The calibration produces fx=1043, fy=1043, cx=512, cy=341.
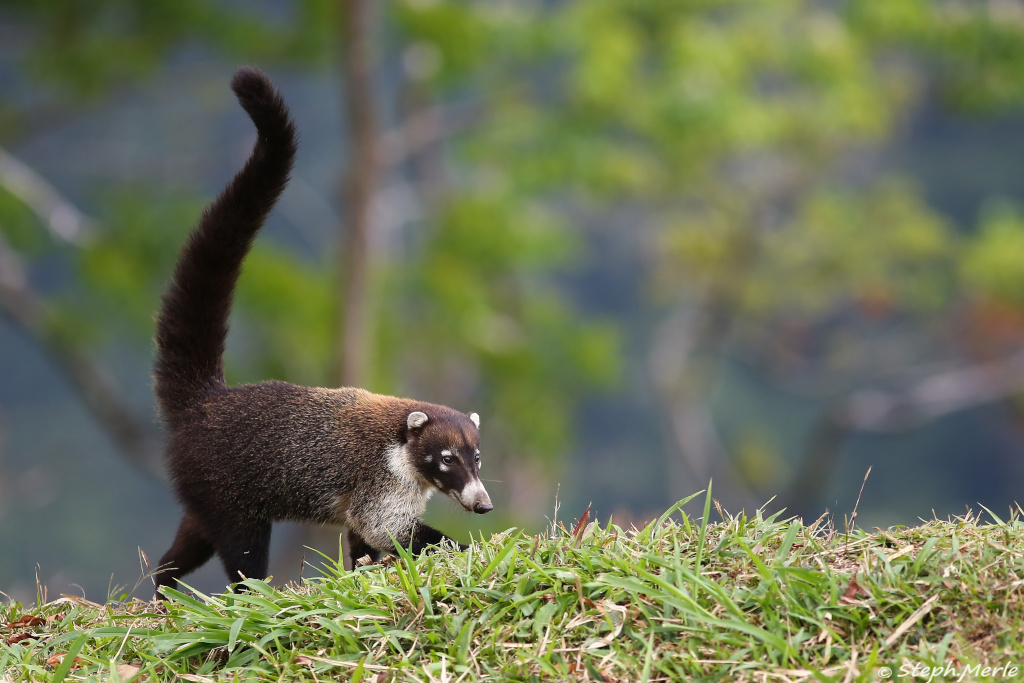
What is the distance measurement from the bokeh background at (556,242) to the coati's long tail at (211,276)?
3.34 metres

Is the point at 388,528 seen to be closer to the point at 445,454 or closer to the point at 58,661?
the point at 445,454

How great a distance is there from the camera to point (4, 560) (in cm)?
1984

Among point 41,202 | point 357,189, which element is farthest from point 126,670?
point 41,202

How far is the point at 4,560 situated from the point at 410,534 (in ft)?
62.5

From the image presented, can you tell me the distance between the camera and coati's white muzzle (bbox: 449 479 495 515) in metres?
3.59

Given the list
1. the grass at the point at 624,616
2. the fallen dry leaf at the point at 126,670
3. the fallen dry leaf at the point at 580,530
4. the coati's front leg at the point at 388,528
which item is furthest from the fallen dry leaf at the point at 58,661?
the fallen dry leaf at the point at 580,530

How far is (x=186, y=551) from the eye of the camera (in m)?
3.96

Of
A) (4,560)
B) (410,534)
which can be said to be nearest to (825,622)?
(410,534)

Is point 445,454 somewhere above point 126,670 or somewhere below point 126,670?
above

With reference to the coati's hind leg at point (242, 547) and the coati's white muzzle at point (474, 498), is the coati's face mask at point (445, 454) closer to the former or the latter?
the coati's white muzzle at point (474, 498)

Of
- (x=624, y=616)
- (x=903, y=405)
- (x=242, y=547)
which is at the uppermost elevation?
(x=624, y=616)

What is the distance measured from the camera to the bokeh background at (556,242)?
40.3 feet

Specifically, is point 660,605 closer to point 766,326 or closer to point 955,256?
point 955,256

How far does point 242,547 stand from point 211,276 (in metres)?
1.02
